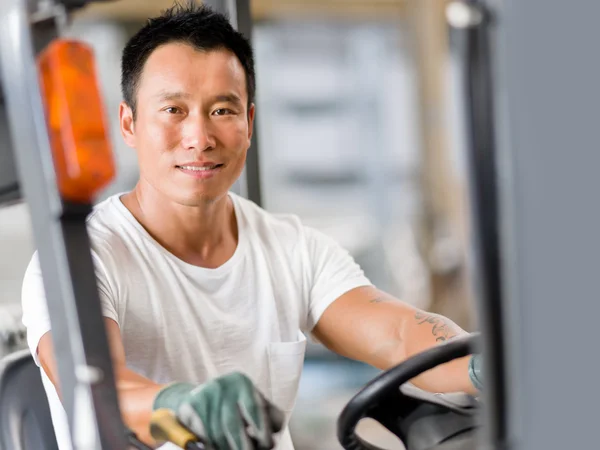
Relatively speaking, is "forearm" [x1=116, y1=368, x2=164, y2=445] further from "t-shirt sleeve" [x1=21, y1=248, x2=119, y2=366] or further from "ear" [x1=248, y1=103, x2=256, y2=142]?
"ear" [x1=248, y1=103, x2=256, y2=142]

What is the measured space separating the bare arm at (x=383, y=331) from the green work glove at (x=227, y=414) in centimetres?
67

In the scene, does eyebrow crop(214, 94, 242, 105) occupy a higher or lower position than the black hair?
lower

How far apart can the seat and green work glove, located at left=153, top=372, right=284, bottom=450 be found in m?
0.64

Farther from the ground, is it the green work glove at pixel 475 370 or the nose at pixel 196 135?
the nose at pixel 196 135

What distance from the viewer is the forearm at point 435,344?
146cm

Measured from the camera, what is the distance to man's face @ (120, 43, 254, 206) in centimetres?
152

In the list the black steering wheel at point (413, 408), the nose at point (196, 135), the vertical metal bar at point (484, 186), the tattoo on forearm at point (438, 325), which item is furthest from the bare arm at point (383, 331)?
the vertical metal bar at point (484, 186)

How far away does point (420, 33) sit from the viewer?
6.36 meters

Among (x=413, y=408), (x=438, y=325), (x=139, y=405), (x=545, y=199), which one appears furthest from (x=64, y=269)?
(x=438, y=325)

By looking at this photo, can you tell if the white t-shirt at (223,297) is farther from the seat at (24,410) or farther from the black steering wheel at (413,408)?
the black steering wheel at (413,408)

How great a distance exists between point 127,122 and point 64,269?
2.78ft

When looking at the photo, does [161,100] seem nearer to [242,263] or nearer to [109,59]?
[242,263]

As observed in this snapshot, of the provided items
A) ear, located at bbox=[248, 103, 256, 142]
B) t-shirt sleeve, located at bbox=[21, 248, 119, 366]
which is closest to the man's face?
ear, located at bbox=[248, 103, 256, 142]

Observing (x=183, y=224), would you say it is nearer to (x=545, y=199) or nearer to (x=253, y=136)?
(x=253, y=136)
